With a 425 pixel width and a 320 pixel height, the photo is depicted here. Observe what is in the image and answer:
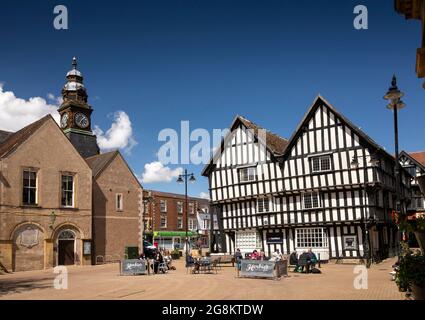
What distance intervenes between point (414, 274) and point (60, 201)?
24.7 m

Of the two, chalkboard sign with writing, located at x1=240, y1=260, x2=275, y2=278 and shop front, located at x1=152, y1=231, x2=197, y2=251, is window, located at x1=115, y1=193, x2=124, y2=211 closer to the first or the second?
chalkboard sign with writing, located at x1=240, y1=260, x2=275, y2=278

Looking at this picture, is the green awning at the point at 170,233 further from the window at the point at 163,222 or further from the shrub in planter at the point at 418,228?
the shrub in planter at the point at 418,228

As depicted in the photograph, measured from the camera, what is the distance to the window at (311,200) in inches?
1159

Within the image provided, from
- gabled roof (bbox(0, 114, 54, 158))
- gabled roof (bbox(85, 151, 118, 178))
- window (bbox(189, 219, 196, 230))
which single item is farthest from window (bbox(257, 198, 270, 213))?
window (bbox(189, 219, 196, 230))

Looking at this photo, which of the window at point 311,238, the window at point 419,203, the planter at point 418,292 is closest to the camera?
the planter at point 418,292

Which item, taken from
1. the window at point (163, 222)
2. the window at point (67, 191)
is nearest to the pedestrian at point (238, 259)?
the window at point (67, 191)

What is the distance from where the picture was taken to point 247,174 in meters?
33.1

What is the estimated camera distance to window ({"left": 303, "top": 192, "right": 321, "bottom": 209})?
2944 cm

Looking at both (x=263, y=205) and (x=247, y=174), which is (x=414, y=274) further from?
(x=247, y=174)

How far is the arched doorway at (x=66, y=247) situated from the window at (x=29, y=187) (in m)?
3.17
